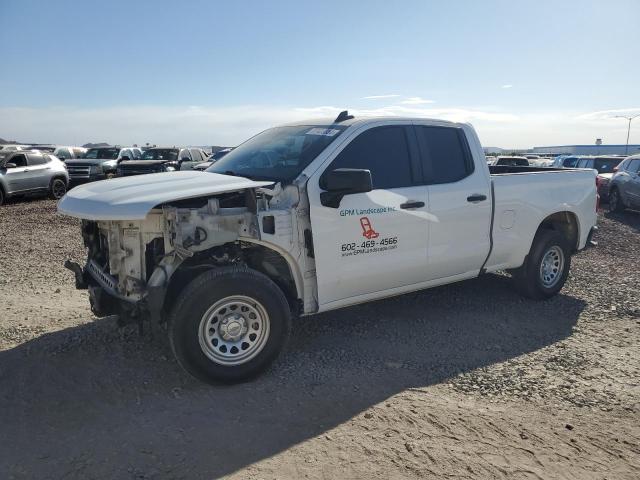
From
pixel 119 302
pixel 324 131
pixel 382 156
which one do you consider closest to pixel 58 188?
pixel 119 302

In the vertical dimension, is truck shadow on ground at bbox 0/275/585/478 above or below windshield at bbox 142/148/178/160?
below

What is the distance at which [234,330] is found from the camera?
398 centimetres

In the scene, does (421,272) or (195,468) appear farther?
(421,272)

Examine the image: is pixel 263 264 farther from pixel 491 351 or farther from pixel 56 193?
pixel 56 193

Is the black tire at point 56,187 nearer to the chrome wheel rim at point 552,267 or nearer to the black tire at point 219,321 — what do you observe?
the black tire at point 219,321

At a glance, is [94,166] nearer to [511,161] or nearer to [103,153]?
[103,153]

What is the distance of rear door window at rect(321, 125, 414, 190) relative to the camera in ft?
15.0

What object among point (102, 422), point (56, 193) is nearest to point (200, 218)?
point (102, 422)

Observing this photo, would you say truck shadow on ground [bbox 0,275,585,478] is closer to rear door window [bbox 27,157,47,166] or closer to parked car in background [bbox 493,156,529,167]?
rear door window [bbox 27,157,47,166]

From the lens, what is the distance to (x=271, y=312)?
4035 mm

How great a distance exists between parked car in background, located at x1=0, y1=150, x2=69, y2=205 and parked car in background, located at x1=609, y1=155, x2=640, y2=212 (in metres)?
16.5

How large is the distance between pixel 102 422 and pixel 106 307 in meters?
0.93

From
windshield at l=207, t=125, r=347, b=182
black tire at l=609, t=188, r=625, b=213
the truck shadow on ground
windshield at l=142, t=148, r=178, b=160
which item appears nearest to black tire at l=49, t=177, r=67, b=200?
windshield at l=142, t=148, r=178, b=160

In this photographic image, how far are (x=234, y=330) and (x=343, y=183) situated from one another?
1364mm
